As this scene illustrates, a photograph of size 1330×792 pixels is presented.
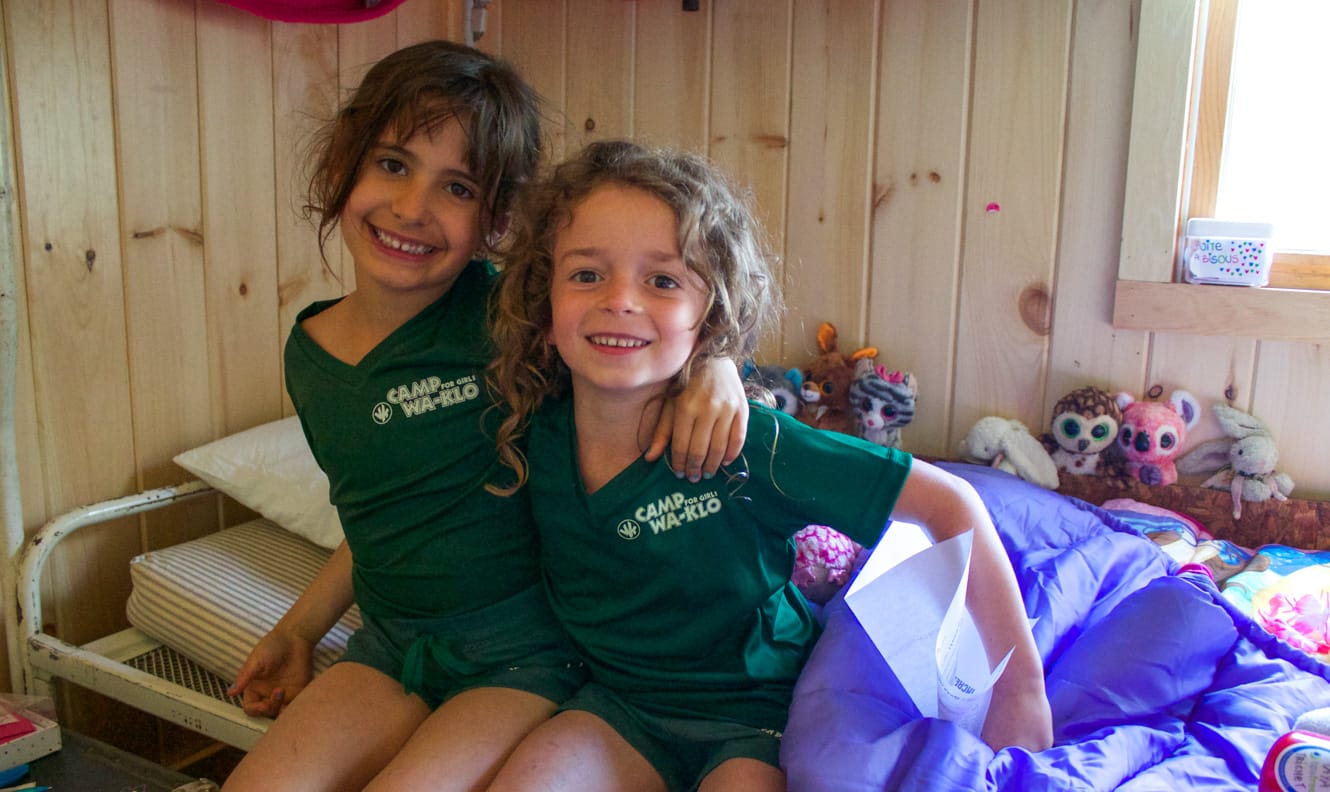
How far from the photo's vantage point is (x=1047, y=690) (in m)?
1.01

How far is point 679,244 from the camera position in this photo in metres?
0.93

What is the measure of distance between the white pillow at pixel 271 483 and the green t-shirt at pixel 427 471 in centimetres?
36

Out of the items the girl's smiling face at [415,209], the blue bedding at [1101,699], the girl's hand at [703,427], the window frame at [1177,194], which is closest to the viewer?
the blue bedding at [1101,699]

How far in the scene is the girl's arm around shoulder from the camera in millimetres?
902

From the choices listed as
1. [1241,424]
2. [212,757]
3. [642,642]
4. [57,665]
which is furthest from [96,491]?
[1241,424]

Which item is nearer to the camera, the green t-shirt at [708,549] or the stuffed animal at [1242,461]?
the green t-shirt at [708,549]

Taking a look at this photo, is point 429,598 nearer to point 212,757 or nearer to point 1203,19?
point 212,757

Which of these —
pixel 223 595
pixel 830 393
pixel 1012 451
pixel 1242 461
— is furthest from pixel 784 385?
pixel 223 595

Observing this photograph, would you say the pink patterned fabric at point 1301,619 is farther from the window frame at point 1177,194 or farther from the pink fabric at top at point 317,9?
the pink fabric at top at point 317,9

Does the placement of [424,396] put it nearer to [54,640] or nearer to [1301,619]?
[54,640]

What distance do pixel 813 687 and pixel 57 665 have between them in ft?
3.05

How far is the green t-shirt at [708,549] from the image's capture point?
3.03 feet

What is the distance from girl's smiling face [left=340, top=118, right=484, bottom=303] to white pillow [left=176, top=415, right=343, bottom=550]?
48cm

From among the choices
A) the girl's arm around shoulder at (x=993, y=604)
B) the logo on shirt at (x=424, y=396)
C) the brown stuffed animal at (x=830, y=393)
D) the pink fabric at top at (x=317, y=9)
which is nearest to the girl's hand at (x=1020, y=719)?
the girl's arm around shoulder at (x=993, y=604)
